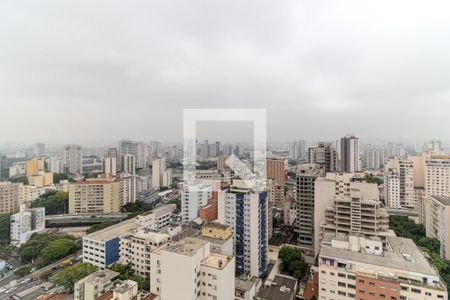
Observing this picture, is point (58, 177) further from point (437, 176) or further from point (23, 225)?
point (437, 176)

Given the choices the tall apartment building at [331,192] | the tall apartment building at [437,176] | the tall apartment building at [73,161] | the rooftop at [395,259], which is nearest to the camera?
the rooftop at [395,259]

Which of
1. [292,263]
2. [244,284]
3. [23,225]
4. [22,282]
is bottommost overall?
[22,282]

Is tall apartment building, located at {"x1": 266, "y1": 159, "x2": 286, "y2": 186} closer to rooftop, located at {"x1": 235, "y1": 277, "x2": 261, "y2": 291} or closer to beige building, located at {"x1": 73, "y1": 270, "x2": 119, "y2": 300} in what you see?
rooftop, located at {"x1": 235, "y1": 277, "x2": 261, "y2": 291}

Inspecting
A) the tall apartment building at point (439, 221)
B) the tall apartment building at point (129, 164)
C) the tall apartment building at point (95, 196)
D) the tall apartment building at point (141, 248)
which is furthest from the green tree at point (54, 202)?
the tall apartment building at point (439, 221)

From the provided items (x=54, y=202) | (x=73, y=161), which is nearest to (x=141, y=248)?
(x=54, y=202)

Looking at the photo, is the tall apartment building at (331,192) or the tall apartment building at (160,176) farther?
the tall apartment building at (160,176)

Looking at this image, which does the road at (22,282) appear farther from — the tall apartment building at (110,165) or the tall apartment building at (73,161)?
the tall apartment building at (73,161)
